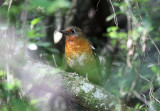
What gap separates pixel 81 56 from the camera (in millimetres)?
4762

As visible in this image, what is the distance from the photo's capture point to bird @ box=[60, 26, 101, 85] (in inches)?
187

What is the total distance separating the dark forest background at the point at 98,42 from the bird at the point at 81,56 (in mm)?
258

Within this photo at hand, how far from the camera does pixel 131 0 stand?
311 cm

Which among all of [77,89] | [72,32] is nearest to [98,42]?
[72,32]

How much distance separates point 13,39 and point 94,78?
2578mm

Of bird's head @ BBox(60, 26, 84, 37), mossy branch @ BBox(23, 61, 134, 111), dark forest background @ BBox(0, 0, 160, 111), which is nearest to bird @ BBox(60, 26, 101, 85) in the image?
bird's head @ BBox(60, 26, 84, 37)

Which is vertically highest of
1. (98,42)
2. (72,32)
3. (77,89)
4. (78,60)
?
(72,32)

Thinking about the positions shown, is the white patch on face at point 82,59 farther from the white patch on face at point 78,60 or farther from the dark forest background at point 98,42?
the dark forest background at point 98,42

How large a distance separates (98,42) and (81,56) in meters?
1.42

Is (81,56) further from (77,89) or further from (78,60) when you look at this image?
(77,89)

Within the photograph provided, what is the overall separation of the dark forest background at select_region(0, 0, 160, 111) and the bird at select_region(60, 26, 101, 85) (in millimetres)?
258

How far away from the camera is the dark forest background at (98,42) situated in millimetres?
2809

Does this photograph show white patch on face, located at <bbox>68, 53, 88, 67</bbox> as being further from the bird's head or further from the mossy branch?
the mossy branch

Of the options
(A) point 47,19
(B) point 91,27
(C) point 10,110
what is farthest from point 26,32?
(B) point 91,27
